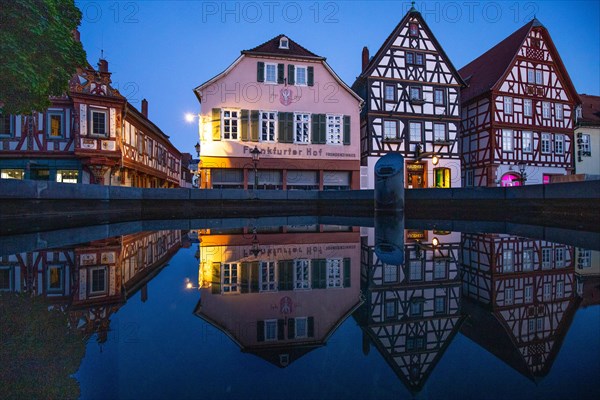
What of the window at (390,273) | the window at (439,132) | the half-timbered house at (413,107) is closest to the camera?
the window at (390,273)

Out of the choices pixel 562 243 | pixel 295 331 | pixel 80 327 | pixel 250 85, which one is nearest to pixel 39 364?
pixel 80 327

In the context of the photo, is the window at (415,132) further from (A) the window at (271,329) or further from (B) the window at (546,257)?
(A) the window at (271,329)

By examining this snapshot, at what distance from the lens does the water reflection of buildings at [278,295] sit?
1.66m

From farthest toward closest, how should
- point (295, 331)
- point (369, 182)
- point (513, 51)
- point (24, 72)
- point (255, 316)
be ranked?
point (513, 51) → point (369, 182) → point (24, 72) → point (255, 316) → point (295, 331)

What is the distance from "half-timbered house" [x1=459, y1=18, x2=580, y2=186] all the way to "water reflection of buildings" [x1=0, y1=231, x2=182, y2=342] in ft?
81.0

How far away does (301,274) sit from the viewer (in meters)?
3.08

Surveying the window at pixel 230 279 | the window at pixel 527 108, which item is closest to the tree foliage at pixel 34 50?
the window at pixel 230 279

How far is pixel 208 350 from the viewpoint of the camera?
1.48m

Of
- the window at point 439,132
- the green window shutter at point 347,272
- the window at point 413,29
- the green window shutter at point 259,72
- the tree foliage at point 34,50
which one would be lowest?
the green window shutter at point 347,272

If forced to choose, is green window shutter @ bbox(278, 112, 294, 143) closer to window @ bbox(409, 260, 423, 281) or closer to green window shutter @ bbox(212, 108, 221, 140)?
green window shutter @ bbox(212, 108, 221, 140)

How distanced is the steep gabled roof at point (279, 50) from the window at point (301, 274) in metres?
19.2

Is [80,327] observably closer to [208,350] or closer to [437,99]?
[208,350]

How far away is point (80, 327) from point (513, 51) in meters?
30.2

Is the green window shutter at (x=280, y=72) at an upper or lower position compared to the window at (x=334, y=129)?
upper
